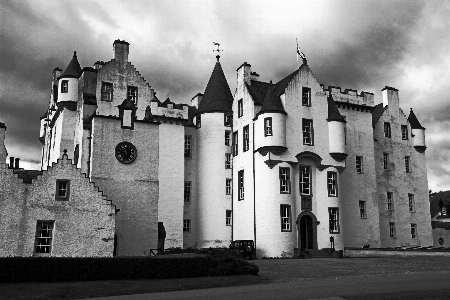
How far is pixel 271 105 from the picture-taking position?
4200 cm

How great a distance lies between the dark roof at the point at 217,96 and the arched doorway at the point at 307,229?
13757 mm

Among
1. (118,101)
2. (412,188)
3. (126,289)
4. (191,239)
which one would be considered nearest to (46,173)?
(126,289)

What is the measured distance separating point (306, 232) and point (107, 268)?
24.3 meters

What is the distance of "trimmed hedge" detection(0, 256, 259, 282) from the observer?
20453 mm

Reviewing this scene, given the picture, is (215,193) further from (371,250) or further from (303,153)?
(371,250)

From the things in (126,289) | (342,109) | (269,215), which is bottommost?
(126,289)

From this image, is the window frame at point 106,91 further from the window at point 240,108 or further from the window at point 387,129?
the window at point 387,129

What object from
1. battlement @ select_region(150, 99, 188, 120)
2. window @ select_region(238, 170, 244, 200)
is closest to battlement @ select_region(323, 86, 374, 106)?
window @ select_region(238, 170, 244, 200)

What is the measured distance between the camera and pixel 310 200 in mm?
42312

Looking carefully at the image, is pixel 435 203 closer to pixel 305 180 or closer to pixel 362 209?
pixel 362 209

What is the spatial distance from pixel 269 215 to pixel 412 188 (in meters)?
20.0

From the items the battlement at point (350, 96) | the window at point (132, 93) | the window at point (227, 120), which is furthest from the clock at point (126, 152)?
the battlement at point (350, 96)

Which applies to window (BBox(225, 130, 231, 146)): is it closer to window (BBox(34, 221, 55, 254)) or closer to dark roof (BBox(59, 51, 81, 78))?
dark roof (BBox(59, 51, 81, 78))

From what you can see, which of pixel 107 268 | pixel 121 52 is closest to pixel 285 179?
pixel 121 52
